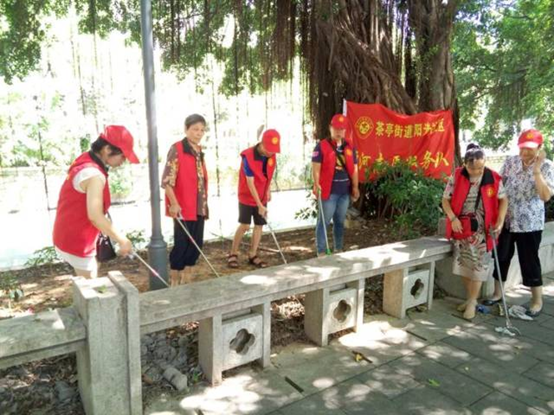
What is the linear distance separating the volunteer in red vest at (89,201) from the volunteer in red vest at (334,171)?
2164mm

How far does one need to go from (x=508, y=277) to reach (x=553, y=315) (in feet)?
1.92

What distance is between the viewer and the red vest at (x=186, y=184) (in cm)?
335

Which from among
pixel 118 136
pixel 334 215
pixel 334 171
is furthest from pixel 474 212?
pixel 118 136

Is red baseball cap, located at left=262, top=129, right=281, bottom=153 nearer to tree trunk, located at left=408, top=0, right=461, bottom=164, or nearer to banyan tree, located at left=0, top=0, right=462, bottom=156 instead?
banyan tree, located at left=0, top=0, right=462, bottom=156

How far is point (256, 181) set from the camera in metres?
4.02

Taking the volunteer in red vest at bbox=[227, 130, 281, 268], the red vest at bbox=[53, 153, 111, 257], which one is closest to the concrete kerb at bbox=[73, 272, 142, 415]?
the red vest at bbox=[53, 153, 111, 257]

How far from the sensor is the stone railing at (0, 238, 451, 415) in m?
2.04

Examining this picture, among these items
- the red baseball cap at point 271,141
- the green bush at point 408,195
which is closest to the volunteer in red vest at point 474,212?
the green bush at point 408,195

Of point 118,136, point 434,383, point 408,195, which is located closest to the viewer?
point 118,136

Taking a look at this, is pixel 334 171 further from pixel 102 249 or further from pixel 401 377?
pixel 102 249

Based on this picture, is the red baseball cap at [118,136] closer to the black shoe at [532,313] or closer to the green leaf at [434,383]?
the green leaf at [434,383]

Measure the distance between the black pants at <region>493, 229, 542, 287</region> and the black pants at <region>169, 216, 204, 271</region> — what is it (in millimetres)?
2572

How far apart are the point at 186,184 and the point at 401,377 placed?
2.06 meters

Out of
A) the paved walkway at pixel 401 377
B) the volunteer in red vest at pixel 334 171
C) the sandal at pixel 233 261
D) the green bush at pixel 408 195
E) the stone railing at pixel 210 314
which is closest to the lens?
the stone railing at pixel 210 314
